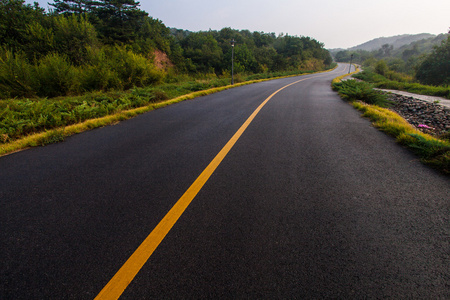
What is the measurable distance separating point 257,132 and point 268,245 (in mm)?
3409

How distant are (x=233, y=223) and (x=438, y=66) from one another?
1966 inches

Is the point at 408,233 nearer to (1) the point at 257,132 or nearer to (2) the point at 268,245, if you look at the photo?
(2) the point at 268,245

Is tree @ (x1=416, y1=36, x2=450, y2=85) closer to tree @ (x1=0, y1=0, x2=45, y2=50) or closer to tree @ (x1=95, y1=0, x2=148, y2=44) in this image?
tree @ (x1=95, y1=0, x2=148, y2=44)

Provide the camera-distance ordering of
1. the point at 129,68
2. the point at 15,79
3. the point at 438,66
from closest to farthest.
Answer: the point at 15,79
the point at 129,68
the point at 438,66

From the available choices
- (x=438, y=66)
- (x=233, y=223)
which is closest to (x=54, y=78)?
(x=233, y=223)

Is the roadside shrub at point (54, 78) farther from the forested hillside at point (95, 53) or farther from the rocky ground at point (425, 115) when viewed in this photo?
the rocky ground at point (425, 115)

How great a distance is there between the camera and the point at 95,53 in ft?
47.6

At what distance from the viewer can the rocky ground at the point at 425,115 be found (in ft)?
22.8

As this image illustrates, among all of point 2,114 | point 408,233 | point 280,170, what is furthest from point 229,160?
point 2,114

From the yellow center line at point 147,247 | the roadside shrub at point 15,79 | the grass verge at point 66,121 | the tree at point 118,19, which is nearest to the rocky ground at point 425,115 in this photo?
the yellow center line at point 147,247

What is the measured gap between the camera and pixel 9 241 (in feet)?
5.87

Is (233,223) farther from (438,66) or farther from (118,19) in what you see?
(438,66)

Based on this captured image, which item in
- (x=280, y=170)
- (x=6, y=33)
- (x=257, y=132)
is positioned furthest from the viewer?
(x=6, y=33)

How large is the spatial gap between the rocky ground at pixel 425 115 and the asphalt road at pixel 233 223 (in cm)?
483
